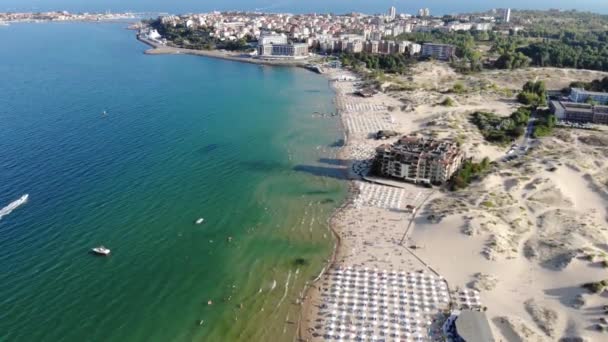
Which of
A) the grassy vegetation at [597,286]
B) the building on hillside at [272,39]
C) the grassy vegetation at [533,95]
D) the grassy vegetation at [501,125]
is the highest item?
the building on hillside at [272,39]

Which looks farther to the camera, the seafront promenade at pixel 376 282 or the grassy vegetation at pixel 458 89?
the grassy vegetation at pixel 458 89

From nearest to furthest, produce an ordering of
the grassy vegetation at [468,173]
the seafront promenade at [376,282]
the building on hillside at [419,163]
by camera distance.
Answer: the seafront promenade at [376,282]
the grassy vegetation at [468,173]
the building on hillside at [419,163]

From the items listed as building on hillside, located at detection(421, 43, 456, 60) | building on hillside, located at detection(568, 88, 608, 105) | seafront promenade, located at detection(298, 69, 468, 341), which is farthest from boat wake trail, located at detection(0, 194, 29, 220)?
building on hillside, located at detection(421, 43, 456, 60)

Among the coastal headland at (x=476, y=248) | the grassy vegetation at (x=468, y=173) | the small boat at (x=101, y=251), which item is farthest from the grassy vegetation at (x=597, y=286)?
the small boat at (x=101, y=251)

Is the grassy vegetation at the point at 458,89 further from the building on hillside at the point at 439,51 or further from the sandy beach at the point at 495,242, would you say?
the building on hillside at the point at 439,51

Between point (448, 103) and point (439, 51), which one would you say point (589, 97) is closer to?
point (448, 103)

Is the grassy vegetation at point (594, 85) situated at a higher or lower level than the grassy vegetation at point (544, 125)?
higher

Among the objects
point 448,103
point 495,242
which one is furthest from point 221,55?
point 495,242
